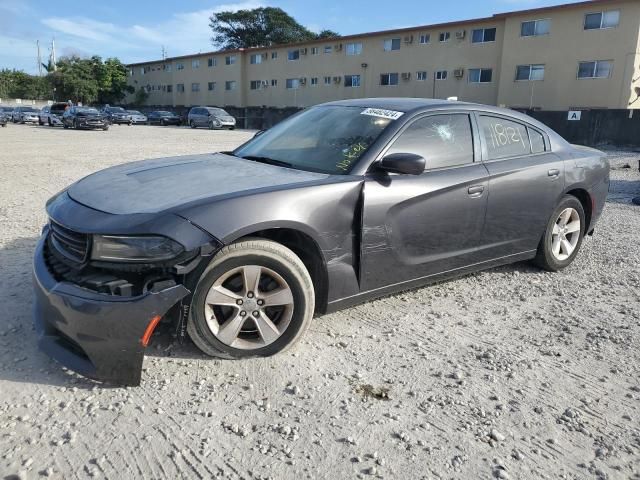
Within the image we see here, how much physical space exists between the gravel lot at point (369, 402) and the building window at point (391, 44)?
3693 centimetres

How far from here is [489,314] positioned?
3809 mm

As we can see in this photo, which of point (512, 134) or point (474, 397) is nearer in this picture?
point (474, 397)

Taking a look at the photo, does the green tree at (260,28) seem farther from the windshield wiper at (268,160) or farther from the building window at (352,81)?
the windshield wiper at (268,160)

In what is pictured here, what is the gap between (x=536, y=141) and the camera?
4.53 m

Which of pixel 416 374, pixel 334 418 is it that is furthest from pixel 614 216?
pixel 334 418

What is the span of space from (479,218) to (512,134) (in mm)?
958

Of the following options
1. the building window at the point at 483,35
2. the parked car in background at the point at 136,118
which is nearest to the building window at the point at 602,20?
the building window at the point at 483,35

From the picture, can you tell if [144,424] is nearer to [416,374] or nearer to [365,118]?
[416,374]

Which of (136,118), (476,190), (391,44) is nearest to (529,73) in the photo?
(391,44)

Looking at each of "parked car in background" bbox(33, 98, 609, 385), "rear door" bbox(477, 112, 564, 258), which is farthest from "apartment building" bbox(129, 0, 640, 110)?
"parked car in background" bbox(33, 98, 609, 385)

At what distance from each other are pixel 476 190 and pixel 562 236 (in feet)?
4.82

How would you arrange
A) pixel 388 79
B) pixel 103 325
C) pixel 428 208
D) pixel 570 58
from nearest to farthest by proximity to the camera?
1. pixel 103 325
2. pixel 428 208
3. pixel 570 58
4. pixel 388 79

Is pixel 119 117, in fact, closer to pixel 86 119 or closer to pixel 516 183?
pixel 86 119

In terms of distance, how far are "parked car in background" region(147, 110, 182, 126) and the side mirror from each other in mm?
43647
